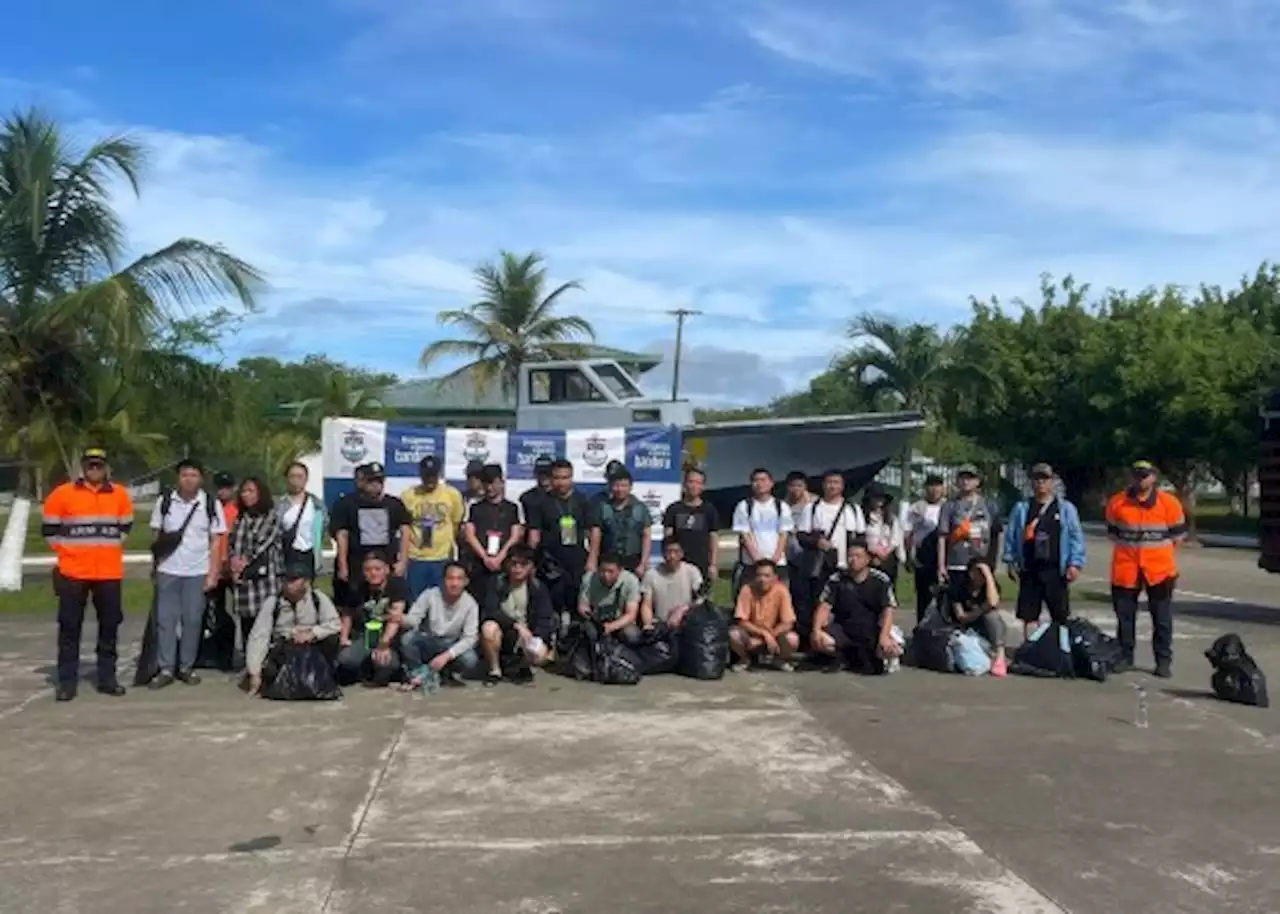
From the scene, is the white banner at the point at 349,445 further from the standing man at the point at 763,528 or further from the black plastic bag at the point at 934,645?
the black plastic bag at the point at 934,645

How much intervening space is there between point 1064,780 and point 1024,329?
40.1m

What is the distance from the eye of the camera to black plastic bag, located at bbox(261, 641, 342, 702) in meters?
9.24

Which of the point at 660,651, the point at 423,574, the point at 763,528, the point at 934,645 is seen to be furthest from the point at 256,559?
the point at 934,645

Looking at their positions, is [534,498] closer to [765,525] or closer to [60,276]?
[765,525]

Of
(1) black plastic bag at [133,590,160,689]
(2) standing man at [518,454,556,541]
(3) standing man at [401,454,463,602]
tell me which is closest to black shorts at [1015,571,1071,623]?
(2) standing man at [518,454,556,541]

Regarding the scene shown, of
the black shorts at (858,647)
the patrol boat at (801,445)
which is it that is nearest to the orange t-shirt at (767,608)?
the black shorts at (858,647)

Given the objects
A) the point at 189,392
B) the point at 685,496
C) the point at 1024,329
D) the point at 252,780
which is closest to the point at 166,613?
the point at 252,780

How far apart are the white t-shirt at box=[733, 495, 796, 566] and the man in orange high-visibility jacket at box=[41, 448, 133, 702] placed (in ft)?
16.2

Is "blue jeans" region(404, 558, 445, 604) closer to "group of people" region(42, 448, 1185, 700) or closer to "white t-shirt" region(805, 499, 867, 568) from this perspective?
"group of people" region(42, 448, 1185, 700)

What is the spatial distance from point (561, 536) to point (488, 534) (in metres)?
0.62

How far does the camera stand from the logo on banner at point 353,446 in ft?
47.9

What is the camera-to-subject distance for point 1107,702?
30.4 feet

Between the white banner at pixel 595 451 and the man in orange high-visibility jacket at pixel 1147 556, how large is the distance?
582 centimetres

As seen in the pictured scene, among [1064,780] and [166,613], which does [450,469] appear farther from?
[1064,780]
